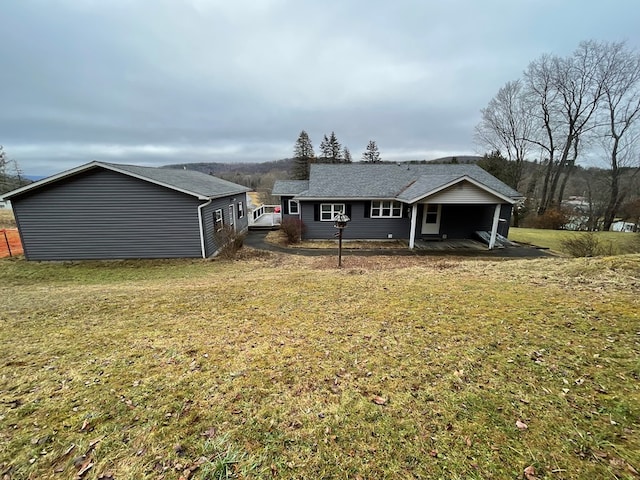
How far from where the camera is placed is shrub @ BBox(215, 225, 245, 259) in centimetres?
1286

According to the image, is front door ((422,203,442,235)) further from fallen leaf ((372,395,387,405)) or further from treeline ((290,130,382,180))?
treeline ((290,130,382,180))

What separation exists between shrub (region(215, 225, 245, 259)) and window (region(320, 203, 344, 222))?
17.2 feet

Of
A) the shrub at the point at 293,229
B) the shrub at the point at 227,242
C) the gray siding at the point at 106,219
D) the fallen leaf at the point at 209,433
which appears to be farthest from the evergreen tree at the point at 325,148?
the fallen leaf at the point at 209,433

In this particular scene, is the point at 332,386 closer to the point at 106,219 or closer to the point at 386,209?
the point at 106,219

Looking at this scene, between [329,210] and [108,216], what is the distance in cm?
1076

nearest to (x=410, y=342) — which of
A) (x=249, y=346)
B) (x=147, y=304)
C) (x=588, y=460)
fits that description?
(x=588, y=460)

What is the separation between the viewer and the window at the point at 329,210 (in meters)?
15.9

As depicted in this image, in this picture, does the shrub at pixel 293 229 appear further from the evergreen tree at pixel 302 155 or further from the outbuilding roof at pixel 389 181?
the evergreen tree at pixel 302 155

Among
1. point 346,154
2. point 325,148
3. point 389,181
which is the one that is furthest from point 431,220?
point 346,154

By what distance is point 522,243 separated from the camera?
635 inches

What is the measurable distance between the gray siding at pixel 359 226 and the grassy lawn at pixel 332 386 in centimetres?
1042

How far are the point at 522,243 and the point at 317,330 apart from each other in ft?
55.8

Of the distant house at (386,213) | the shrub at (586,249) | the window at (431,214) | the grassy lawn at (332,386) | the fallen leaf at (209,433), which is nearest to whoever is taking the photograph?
the grassy lawn at (332,386)

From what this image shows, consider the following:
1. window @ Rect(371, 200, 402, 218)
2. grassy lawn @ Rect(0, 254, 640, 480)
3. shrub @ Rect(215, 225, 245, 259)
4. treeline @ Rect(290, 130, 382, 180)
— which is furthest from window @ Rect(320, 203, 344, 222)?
treeline @ Rect(290, 130, 382, 180)
